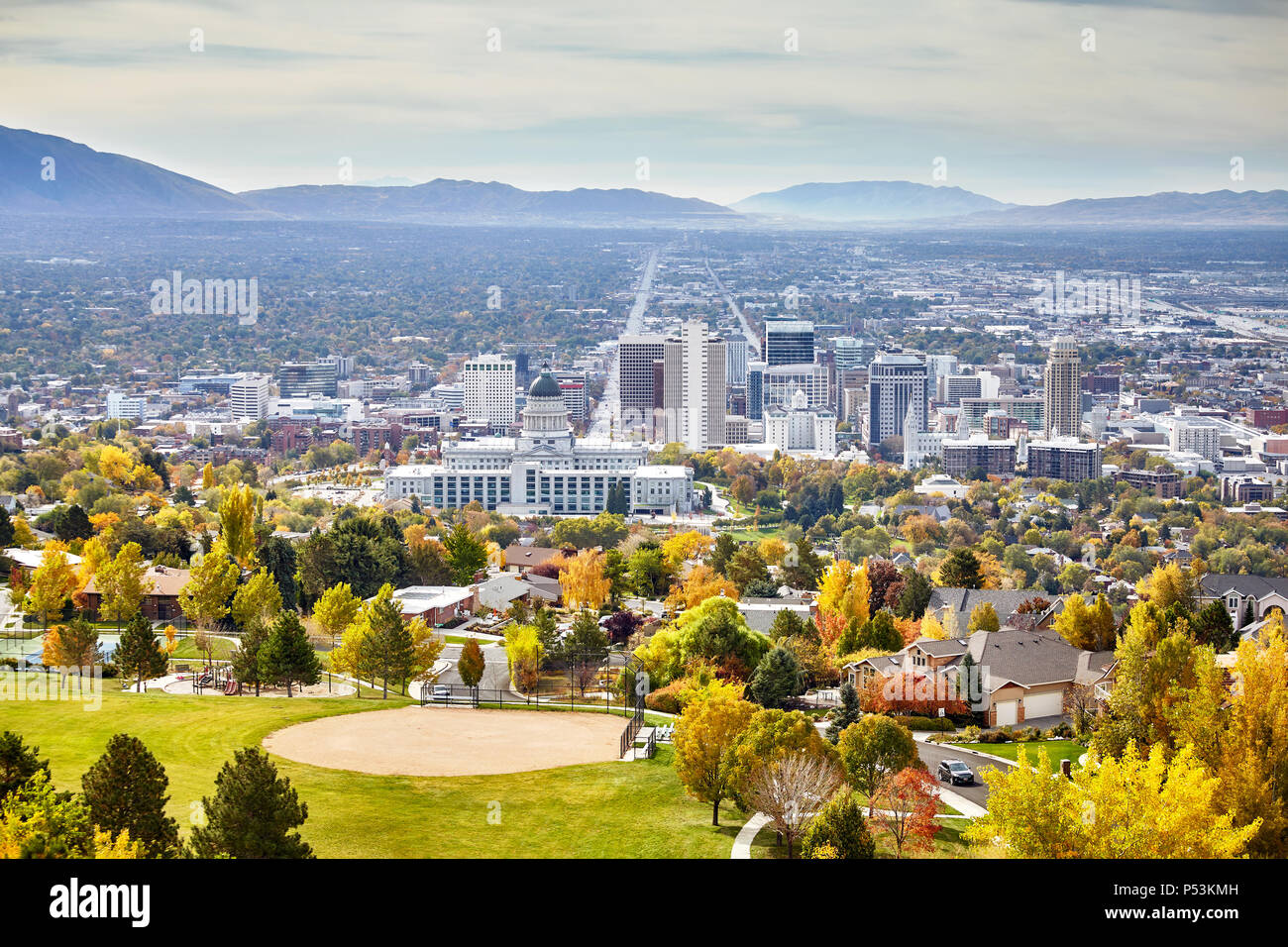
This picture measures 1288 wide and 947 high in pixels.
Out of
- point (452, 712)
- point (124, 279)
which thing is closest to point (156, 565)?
point (452, 712)

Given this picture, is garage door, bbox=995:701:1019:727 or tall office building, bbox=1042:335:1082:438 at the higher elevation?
tall office building, bbox=1042:335:1082:438

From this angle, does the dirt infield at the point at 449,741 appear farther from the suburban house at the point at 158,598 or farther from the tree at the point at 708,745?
the suburban house at the point at 158,598

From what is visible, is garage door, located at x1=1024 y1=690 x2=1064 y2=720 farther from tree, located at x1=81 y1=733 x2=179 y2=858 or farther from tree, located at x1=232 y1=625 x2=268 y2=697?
tree, located at x1=81 y1=733 x2=179 y2=858

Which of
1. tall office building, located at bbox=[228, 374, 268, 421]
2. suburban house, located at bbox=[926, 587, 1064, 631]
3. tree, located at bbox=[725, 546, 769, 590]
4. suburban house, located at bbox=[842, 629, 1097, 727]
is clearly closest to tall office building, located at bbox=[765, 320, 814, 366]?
tall office building, located at bbox=[228, 374, 268, 421]

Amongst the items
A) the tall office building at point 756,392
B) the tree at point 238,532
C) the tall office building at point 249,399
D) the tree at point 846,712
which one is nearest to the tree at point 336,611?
the tree at point 238,532

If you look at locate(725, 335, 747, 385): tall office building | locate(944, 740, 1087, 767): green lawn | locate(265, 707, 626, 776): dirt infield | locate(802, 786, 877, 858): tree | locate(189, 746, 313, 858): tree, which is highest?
locate(725, 335, 747, 385): tall office building

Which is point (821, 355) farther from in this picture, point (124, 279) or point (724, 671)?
point (724, 671)
